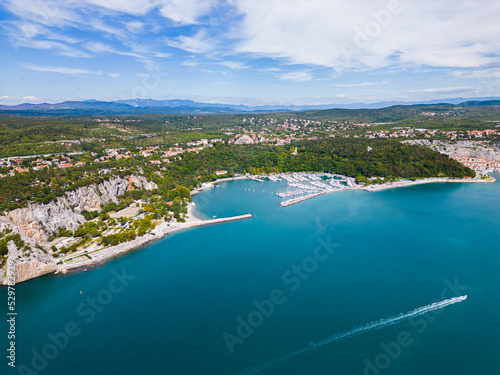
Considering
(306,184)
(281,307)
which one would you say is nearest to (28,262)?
(281,307)

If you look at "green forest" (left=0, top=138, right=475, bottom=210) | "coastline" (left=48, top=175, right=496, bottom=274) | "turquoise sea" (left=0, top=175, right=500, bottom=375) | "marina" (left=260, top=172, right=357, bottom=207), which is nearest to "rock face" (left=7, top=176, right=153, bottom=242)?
"green forest" (left=0, top=138, right=475, bottom=210)

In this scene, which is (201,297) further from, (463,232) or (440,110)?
(440,110)

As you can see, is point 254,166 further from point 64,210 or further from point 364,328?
point 364,328

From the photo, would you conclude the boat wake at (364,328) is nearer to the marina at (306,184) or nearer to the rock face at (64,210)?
the marina at (306,184)

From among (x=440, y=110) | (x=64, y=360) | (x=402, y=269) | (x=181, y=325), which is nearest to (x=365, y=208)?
(x=402, y=269)

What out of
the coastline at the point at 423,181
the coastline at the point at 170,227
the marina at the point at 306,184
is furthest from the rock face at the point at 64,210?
the coastline at the point at 423,181

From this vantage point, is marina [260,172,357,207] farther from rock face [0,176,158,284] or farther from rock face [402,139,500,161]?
rock face [402,139,500,161]

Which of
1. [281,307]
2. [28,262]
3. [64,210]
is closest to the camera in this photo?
[281,307]
